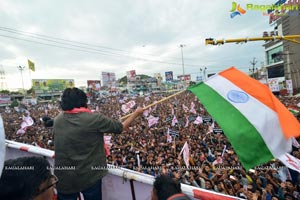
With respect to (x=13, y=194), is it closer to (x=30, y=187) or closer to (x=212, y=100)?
(x=30, y=187)

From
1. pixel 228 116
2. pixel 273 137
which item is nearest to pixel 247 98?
pixel 228 116

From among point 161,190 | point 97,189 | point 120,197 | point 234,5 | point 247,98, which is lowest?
point 120,197

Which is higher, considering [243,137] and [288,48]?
[288,48]

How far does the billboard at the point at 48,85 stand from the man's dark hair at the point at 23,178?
223 feet

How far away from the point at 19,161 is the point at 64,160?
0.72 metres

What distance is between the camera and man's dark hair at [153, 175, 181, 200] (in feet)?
5.01

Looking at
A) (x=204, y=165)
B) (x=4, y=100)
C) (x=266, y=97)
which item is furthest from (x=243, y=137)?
(x=4, y=100)

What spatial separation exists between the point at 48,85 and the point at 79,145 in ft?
248

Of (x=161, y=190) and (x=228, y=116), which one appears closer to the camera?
(x=161, y=190)

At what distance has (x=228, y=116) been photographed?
230 cm

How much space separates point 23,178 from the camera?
3.58 ft

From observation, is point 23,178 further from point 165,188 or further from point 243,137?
point 243,137

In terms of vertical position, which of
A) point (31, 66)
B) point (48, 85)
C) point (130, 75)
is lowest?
point (48, 85)

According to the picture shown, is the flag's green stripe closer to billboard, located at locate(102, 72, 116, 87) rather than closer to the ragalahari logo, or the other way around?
the ragalahari logo
